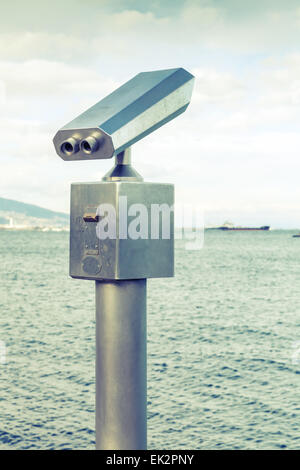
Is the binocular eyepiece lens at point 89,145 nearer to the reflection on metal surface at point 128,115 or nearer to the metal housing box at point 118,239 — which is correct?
the reflection on metal surface at point 128,115

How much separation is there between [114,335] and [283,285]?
46500mm

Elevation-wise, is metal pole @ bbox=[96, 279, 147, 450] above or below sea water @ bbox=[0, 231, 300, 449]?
above

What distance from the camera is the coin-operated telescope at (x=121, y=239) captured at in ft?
7.60

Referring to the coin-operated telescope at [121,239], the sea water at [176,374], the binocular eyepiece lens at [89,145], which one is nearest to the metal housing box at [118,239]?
the coin-operated telescope at [121,239]

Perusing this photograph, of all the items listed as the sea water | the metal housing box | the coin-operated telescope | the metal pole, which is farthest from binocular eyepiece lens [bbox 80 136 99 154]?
the sea water

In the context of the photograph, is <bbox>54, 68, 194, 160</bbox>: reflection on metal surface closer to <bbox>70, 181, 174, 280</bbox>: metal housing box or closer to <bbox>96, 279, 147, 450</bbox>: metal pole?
<bbox>70, 181, 174, 280</bbox>: metal housing box

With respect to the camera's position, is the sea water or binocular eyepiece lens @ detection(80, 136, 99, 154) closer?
binocular eyepiece lens @ detection(80, 136, 99, 154)

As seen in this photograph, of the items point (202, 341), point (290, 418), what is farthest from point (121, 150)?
point (202, 341)

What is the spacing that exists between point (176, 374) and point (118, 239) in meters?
14.9

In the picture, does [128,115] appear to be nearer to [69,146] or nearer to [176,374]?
[69,146]

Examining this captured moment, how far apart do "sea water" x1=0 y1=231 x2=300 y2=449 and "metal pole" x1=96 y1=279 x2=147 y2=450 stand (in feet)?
28.4

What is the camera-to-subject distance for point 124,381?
238cm

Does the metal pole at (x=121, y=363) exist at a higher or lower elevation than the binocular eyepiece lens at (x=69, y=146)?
lower

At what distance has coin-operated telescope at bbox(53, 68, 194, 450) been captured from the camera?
232 centimetres
